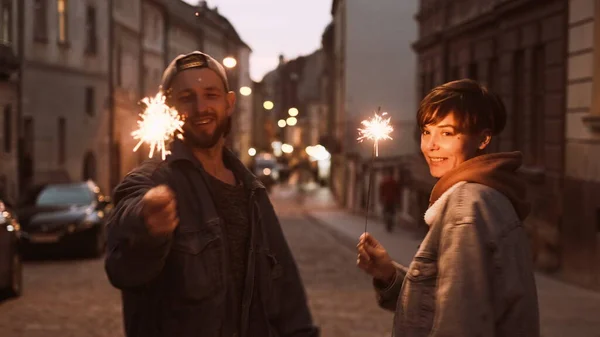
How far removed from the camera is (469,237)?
3227 mm

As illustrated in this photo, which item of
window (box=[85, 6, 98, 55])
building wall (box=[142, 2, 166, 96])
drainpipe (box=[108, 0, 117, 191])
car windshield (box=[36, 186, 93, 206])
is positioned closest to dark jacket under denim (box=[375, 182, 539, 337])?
car windshield (box=[36, 186, 93, 206])

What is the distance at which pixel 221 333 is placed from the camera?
3.76 meters

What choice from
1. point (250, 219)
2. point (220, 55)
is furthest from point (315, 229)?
point (220, 55)

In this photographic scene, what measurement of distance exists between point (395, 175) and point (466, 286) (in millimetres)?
30968

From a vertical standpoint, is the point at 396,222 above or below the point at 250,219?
below

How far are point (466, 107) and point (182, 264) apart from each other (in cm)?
116

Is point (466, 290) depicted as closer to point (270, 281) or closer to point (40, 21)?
point (270, 281)

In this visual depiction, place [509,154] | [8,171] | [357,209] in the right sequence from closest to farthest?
[509,154], [8,171], [357,209]

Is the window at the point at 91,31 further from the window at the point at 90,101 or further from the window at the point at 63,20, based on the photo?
the window at the point at 63,20

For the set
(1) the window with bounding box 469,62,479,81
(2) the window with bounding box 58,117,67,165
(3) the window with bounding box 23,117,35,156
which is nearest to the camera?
(1) the window with bounding box 469,62,479,81

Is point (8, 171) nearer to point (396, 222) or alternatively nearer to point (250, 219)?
point (396, 222)

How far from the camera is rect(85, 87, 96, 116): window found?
37778mm

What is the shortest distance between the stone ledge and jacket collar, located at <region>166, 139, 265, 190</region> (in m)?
11.6

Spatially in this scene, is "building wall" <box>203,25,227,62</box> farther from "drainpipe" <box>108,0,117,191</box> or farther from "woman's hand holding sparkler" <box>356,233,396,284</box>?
"woman's hand holding sparkler" <box>356,233,396,284</box>
